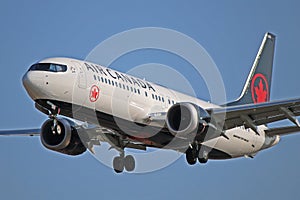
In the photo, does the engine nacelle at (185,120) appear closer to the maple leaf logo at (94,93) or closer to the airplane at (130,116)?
the airplane at (130,116)

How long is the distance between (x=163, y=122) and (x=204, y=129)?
2.28m

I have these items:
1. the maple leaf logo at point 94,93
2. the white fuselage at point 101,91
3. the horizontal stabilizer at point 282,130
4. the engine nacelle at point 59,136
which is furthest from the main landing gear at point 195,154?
the maple leaf logo at point 94,93

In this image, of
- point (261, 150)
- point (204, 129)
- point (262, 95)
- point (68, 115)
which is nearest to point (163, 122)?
point (204, 129)

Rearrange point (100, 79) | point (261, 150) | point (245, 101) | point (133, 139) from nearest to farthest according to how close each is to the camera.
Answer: point (100, 79) < point (133, 139) < point (261, 150) < point (245, 101)

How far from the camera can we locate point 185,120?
44.5 meters

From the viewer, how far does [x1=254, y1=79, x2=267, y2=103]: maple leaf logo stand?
5893 cm

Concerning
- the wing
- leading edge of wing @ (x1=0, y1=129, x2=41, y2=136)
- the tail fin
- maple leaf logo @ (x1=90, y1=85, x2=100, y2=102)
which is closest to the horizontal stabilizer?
the wing

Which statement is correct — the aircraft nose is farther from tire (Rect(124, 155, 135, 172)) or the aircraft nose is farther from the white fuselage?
tire (Rect(124, 155, 135, 172))

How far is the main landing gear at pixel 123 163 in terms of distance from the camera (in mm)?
49625

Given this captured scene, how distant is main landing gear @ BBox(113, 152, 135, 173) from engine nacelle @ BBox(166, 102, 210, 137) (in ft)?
20.3

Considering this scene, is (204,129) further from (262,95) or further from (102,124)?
(262,95)

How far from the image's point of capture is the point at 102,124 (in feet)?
146

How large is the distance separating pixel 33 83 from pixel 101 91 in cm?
381

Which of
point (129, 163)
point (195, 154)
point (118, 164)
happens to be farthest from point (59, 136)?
point (195, 154)
